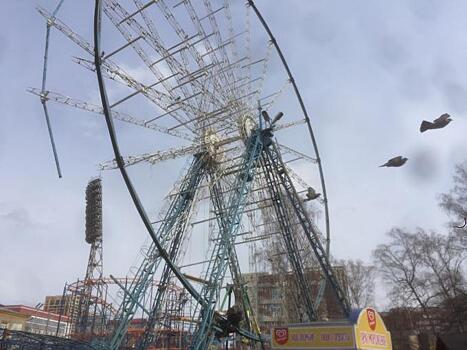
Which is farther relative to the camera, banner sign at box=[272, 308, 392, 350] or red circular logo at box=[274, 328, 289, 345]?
red circular logo at box=[274, 328, 289, 345]

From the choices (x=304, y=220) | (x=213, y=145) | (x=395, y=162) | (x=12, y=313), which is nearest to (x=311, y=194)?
(x=304, y=220)

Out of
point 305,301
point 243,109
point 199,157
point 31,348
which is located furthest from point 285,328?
point 243,109

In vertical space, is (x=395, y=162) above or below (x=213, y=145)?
below

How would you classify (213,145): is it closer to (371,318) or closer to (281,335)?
(281,335)

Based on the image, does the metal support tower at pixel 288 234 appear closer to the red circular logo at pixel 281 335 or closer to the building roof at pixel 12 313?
the red circular logo at pixel 281 335

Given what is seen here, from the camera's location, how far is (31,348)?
14734mm

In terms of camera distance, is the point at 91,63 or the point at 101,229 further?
the point at 101,229

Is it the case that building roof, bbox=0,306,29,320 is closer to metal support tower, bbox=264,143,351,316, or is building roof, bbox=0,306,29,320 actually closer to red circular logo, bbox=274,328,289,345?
metal support tower, bbox=264,143,351,316

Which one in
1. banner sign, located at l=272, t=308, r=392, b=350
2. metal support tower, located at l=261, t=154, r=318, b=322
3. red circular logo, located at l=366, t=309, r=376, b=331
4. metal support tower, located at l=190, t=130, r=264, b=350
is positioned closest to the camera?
banner sign, located at l=272, t=308, r=392, b=350

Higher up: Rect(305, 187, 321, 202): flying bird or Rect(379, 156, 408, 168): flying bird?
Rect(305, 187, 321, 202): flying bird

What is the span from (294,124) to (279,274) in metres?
11.0

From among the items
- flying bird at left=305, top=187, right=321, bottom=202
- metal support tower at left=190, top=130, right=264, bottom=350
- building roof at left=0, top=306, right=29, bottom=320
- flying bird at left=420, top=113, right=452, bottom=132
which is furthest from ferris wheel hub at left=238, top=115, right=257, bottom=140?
building roof at left=0, top=306, right=29, bottom=320

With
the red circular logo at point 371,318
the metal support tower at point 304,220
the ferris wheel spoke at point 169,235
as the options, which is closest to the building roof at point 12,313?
the ferris wheel spoke at point 169,235

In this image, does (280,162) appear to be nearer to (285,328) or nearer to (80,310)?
(285,328)
